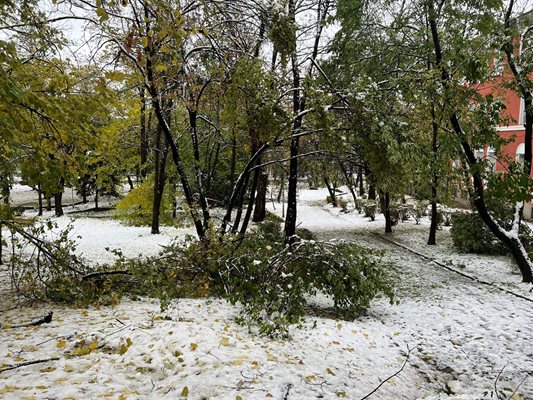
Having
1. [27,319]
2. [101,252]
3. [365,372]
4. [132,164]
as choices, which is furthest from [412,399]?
[132,164]

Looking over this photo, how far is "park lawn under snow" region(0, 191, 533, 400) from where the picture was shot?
3.57 metres

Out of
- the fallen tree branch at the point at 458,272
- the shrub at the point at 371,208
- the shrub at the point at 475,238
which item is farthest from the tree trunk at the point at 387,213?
the shrub at the point at 371,208

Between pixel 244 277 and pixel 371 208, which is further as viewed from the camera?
pixel 371 208

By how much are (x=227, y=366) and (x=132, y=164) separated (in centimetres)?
1601

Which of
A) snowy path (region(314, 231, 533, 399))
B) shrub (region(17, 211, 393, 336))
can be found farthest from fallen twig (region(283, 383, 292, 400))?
snowy path (region(314, 231, 533, 399))

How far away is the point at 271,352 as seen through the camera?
457 cm

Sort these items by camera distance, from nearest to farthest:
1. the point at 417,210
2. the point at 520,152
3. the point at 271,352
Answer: the point at 271,352, the point at 520,152, the point at 417,210

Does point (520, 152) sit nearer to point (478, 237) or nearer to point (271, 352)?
point (478, 237)

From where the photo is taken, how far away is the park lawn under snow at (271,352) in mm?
3566

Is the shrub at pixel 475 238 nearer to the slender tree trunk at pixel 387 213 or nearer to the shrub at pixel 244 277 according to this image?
the slender tree trunk at pixel 387 213

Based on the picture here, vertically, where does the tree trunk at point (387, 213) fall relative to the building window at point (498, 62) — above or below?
below

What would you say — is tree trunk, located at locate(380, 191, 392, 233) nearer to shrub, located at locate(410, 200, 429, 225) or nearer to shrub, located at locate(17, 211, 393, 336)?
shrub, located at locate(410, 200, 429, 225)

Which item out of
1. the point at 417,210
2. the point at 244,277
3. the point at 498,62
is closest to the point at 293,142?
the point at 498,62

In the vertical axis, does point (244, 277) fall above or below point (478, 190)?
below
